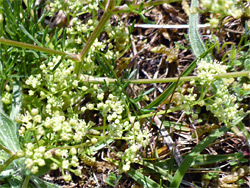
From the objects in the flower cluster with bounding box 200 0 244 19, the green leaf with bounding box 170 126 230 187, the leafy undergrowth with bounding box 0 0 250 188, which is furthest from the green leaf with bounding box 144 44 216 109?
the flower cluster with bounding box 200 0 244 19

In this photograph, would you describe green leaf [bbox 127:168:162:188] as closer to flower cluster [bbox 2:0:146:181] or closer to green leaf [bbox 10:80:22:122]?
flower cluster [bbox 2:0:146:181]

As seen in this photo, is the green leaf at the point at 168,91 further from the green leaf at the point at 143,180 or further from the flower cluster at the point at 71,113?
the green leaf at the point at 143,180

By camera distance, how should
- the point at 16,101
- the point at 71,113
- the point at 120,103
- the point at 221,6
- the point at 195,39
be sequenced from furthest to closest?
1. the point at 195,39
2. the point at 16,101
3. the point at 71,113
4. the point at 120,103
5. the point at 221,6

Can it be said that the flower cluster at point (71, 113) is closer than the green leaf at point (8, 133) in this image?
Yes

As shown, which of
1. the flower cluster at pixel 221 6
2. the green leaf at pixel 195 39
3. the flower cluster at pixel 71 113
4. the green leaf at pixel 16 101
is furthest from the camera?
the green leaf at pixel 195 39

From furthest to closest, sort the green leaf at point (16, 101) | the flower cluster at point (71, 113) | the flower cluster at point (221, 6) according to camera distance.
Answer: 1. the green leaf at point (16, 101)
2. the flower cluster at point (71, 113)
3. the flower cluster at point (221, 6)

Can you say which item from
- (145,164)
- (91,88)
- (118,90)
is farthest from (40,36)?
(145,164)

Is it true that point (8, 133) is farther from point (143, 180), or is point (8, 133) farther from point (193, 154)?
point (193, 154)

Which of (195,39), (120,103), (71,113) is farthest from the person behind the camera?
(195,39)

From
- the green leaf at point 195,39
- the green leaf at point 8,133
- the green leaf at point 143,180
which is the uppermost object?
the green leaf at point 195,39

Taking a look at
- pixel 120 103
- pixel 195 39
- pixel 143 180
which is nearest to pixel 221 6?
pixel 120 103

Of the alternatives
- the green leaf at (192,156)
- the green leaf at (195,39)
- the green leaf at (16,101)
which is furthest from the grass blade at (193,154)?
the green leaf at (16,101)
